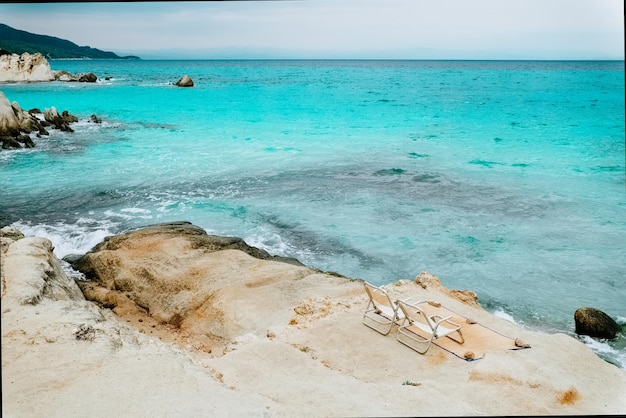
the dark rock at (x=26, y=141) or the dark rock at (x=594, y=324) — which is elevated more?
the dark rock at (x=26, y=141)

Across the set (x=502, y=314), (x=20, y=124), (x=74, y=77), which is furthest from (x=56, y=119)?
(x=74, y=77)

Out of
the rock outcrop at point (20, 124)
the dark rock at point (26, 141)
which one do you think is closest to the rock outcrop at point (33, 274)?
the rock outcrop at point (20, 124)

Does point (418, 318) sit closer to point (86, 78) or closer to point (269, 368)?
point (269, 368)

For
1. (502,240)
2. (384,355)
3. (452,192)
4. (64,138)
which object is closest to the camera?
(384,355)

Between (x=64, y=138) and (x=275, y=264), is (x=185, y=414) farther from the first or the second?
(x=64, y=138)

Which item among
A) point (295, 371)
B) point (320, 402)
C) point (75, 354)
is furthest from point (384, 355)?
point (75, 354)

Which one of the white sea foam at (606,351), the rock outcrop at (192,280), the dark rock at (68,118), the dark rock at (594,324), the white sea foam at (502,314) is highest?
the dark rock at (68,118)

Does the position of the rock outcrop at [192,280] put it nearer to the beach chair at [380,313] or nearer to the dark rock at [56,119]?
the beach chair at [380,313]

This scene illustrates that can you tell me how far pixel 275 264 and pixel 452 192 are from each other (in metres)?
8.80

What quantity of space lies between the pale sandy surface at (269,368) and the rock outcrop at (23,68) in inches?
1759

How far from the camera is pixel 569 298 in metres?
9.22

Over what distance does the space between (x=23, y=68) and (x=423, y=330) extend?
52.4 metres

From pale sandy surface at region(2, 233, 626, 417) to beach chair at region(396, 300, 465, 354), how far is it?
0.15 meters

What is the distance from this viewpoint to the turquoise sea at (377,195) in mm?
10312
